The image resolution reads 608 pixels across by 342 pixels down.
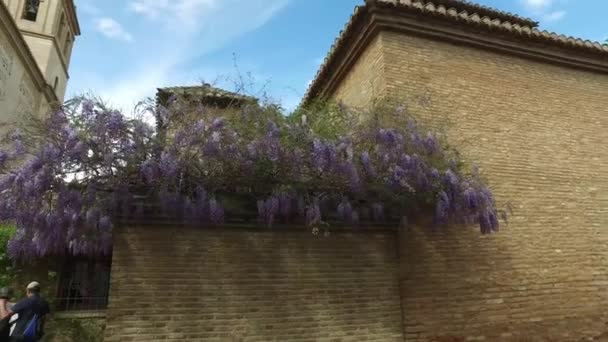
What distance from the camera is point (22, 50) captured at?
558 inches

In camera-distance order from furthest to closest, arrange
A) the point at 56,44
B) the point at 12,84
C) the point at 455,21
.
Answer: the point at 56,44 → the point at 12,84 → the point at 455,21

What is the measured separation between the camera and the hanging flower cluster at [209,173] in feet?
15.1

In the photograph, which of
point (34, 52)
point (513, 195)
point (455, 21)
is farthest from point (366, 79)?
point (34, 52)

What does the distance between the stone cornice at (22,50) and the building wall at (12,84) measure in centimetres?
8

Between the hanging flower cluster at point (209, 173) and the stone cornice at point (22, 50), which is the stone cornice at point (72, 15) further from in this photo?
the hanging flower cluster at point (209, 173)

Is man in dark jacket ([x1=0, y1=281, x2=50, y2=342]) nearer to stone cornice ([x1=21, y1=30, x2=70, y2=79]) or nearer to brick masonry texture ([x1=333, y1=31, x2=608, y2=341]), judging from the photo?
brick masonry texture ([x1=333, y1=31, x2=608, y2=341])

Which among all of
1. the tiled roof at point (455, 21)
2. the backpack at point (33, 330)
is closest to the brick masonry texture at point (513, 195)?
the tiled roof at point (455, 21)

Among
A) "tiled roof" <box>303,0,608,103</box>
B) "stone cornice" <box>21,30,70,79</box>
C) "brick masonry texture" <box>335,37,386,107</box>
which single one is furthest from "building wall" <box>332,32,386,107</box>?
"stone cornice" <box>21,30,70,79</box>

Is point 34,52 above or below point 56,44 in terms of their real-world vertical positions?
below

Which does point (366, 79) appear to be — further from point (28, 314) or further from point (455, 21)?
point (28, 314)

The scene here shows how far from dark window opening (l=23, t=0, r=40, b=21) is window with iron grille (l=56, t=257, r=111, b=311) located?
19010 millimetres

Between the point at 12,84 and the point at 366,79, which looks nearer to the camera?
the point at 366,79

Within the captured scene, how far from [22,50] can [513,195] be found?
15.5m

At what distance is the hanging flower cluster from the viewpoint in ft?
15.1
